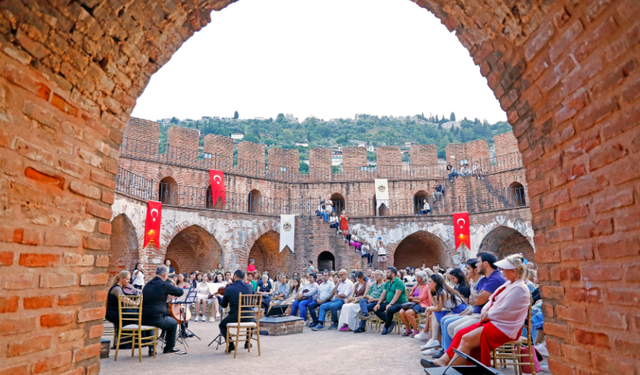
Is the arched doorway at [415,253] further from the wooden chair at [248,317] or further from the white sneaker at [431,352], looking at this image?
the wooden chair at [248,317]

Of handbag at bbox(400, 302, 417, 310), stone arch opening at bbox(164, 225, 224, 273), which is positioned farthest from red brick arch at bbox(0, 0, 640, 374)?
stone arch opening at bbox(164, 225, 224, 273)

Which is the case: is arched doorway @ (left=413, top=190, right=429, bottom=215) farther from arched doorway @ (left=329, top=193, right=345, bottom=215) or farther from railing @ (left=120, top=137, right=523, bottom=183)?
arched doorway @ (left=329, top=193, right=345, bottom=215)

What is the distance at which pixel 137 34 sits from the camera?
3.10m

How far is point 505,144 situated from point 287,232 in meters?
12.5

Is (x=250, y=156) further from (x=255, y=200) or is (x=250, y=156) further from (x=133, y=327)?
(x=133, y=327)

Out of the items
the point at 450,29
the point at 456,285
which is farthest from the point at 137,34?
the point at 456,285

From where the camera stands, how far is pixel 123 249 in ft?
52.1

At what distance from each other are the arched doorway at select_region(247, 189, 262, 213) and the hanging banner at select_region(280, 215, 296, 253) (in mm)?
2719

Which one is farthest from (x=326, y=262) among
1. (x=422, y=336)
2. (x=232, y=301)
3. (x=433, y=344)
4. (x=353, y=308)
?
(x=433, y=344)

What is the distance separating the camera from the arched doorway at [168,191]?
20763 mm

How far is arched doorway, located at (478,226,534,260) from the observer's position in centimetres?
2042

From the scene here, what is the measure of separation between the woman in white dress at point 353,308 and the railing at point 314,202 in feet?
37.1

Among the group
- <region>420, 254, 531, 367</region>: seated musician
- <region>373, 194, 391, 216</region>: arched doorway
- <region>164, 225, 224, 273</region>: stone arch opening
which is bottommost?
<region>420, 254, 531, 367</region>: seated musician

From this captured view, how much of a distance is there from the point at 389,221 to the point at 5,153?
19.9 meters
